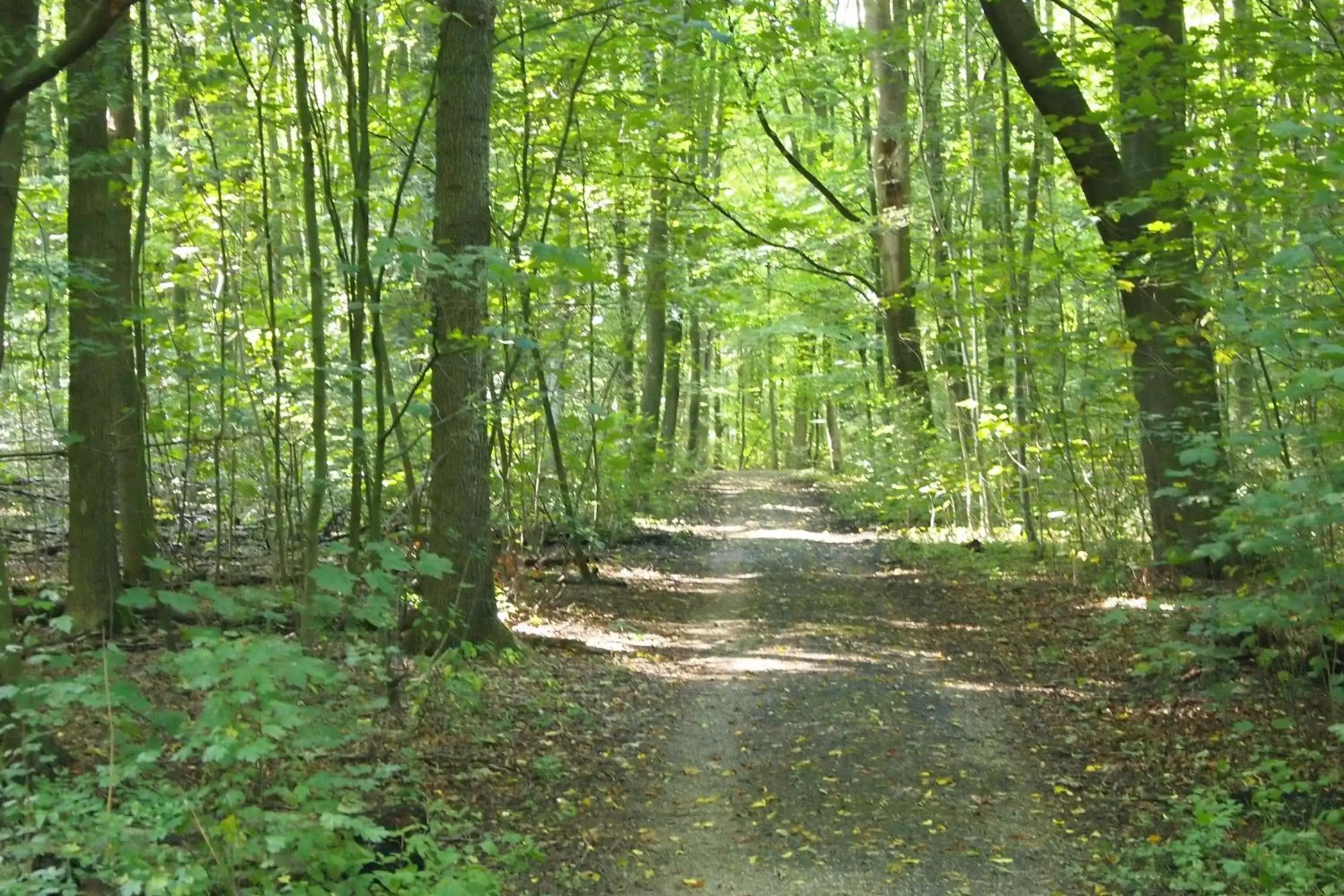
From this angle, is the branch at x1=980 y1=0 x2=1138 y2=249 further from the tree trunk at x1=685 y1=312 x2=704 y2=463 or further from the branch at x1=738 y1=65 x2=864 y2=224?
Answer: the tree trunk at x1=685 y1=312 x2=704 y2=463

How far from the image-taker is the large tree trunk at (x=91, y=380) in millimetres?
7617

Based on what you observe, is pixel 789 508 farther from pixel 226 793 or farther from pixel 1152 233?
pixel 226 793

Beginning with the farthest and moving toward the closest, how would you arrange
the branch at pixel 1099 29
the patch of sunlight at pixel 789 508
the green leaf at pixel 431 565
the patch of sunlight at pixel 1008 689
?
the patch of sunlight at pixel 789 508 < the branch at pixel 1099 29 < the patch of sunlight at pixel 1008 689 < the green leaf at pixel 431 565

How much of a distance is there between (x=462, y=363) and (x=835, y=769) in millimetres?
4099

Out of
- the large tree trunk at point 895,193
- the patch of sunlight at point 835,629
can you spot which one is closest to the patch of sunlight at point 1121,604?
the patch of sunlight at point 835,629

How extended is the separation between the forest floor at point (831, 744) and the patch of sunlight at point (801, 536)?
169 inches

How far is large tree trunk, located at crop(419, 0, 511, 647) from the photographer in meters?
8.33

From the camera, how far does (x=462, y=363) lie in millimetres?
8477

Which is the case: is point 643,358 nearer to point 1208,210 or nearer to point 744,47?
point 744,47

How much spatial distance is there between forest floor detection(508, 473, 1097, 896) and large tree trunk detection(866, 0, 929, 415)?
213 inches

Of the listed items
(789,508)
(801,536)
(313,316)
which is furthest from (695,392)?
(313,316)

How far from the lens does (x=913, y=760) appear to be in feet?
23.4

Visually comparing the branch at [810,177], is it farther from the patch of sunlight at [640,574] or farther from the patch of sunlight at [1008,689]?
the patch of sunlight at [1008,689]

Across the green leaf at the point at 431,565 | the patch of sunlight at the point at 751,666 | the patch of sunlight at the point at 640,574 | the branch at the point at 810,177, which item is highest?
the branch at the point at 810,177
